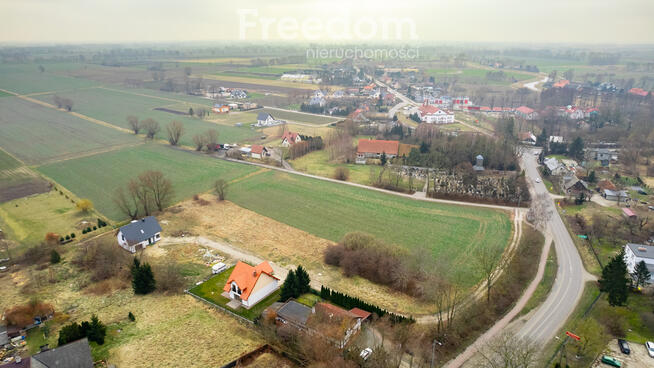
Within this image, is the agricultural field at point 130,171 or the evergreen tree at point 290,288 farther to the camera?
the agricultural field at point 130,171

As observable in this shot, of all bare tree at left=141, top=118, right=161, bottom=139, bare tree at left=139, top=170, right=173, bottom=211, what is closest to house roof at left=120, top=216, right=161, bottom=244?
bare tree at left=139, top=170, right=173, bottom=211

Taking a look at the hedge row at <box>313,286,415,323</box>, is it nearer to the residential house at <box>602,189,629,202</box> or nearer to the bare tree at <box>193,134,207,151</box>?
the residential house at <box>602,189,629,202</box>

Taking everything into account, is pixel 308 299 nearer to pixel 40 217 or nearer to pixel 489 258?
pixel 489 258

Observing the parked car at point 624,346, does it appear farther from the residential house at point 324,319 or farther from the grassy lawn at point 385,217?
the residential house at point 324,319

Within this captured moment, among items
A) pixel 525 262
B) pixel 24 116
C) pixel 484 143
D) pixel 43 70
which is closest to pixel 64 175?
pixel 24 116

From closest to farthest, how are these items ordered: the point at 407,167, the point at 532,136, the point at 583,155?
the point at 407,167 → the point at 583,155 → the point at 532,136

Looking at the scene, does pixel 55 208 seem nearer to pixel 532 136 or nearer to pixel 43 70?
pixel 532 136

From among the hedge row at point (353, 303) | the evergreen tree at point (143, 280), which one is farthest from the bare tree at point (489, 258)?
the evergreen tree at point (143, 280)
